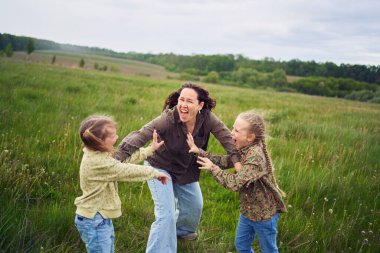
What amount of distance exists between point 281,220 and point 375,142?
19.2 ft

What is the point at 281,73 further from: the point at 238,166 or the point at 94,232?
the point at 94,232

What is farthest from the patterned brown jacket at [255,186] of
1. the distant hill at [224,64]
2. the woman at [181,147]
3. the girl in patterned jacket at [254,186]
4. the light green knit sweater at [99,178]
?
the distant hill at [224,64]

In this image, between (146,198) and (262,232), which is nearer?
(262,232)

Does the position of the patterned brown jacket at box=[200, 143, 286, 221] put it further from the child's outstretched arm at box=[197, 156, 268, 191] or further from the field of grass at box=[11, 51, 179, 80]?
the field of grass at box=[11, 51, 179, 80]

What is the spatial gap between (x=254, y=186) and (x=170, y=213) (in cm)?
87

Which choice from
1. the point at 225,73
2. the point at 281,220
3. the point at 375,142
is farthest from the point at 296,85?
the point at 281,220

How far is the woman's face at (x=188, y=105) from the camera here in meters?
3.32

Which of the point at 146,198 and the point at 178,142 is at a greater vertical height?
the point at 178,142

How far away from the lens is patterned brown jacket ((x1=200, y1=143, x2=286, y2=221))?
110 inches

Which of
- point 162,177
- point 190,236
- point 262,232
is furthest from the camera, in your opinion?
point 190,236

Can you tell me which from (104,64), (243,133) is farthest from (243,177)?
(104,64)

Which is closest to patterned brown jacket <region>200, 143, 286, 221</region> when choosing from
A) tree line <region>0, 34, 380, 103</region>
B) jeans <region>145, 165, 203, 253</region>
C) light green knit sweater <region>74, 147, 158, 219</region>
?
jeans <region>145, 165, 203, 253</region>

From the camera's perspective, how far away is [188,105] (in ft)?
10.9

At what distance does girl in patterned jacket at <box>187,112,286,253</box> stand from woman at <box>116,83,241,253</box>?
0.27m
